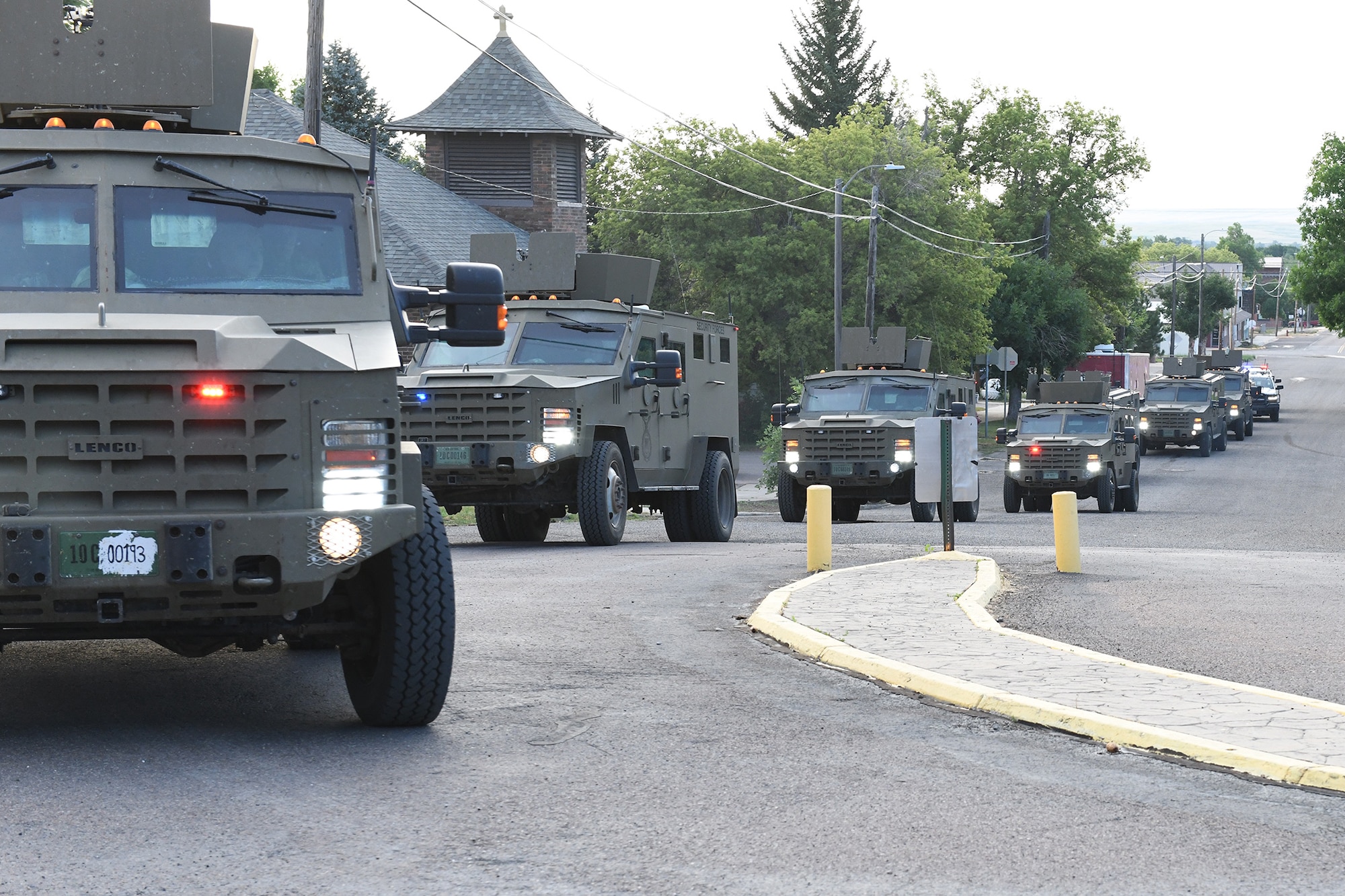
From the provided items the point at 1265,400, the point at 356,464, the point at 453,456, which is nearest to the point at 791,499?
the point at 453,456

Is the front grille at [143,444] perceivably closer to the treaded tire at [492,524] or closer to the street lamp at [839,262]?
the treaded tire at [492,524]

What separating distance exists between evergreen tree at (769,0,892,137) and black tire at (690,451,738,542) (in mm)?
58129

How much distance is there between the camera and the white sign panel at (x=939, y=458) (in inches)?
568

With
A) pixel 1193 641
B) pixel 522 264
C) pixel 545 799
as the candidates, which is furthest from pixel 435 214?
pixel 545 799

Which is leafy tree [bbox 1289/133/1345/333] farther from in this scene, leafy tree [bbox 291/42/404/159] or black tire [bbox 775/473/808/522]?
black tire [bbox 775/473/808/522]

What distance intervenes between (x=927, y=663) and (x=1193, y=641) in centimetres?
217

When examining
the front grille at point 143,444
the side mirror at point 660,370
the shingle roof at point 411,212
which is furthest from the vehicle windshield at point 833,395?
the front grille at point 143,444

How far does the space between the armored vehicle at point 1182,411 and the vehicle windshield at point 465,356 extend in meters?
32.3

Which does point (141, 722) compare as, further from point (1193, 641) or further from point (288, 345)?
point (1193, 641)

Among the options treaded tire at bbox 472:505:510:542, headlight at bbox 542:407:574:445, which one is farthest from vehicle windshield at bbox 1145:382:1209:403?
headlight at bbox 542:407:574:445

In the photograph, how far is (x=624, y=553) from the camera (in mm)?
15805

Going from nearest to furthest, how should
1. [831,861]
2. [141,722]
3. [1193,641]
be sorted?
1. [831,861]
2. [141,722]
3. [1193,641]

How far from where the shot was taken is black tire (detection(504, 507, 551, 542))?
18.7 m

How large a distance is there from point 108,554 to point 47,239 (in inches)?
63.6
